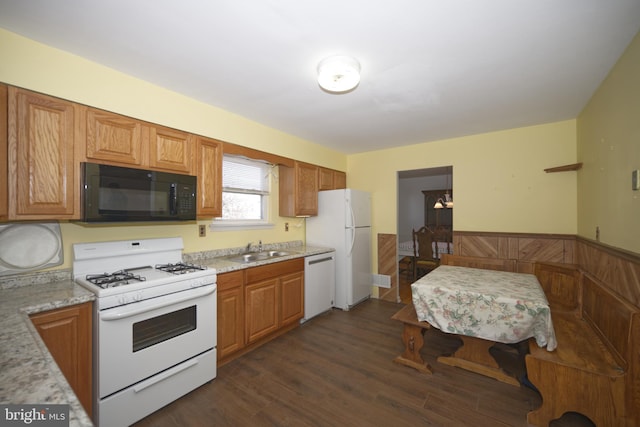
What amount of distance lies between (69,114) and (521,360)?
4081 millimetres

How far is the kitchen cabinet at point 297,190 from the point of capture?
11.7 ft

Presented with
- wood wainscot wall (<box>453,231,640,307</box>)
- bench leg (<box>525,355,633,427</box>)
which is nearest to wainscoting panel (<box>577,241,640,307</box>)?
wood wainscot wall (<box>453,231,640,307</box>)

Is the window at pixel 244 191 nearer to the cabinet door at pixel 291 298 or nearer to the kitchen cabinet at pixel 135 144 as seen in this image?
the kitchen cabinet at pixel 135 144

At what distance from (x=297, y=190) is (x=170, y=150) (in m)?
1.64

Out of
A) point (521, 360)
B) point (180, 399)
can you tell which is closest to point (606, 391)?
point (521, 360)

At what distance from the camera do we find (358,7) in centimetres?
138

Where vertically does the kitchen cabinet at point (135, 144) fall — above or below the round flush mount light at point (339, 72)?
below

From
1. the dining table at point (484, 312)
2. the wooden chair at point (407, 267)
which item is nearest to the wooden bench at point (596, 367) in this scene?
the dining table at point (484, 312)

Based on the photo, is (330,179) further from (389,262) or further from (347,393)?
(347,393)

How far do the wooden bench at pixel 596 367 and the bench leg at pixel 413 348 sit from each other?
759mm

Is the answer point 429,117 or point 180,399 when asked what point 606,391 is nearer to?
point 429,117

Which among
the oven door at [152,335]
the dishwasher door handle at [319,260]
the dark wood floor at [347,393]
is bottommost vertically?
the dark wood floor at [347,393]

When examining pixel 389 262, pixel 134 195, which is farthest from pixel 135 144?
pixel 389 262

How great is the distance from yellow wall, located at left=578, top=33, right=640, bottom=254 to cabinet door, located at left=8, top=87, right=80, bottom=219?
352 cm
